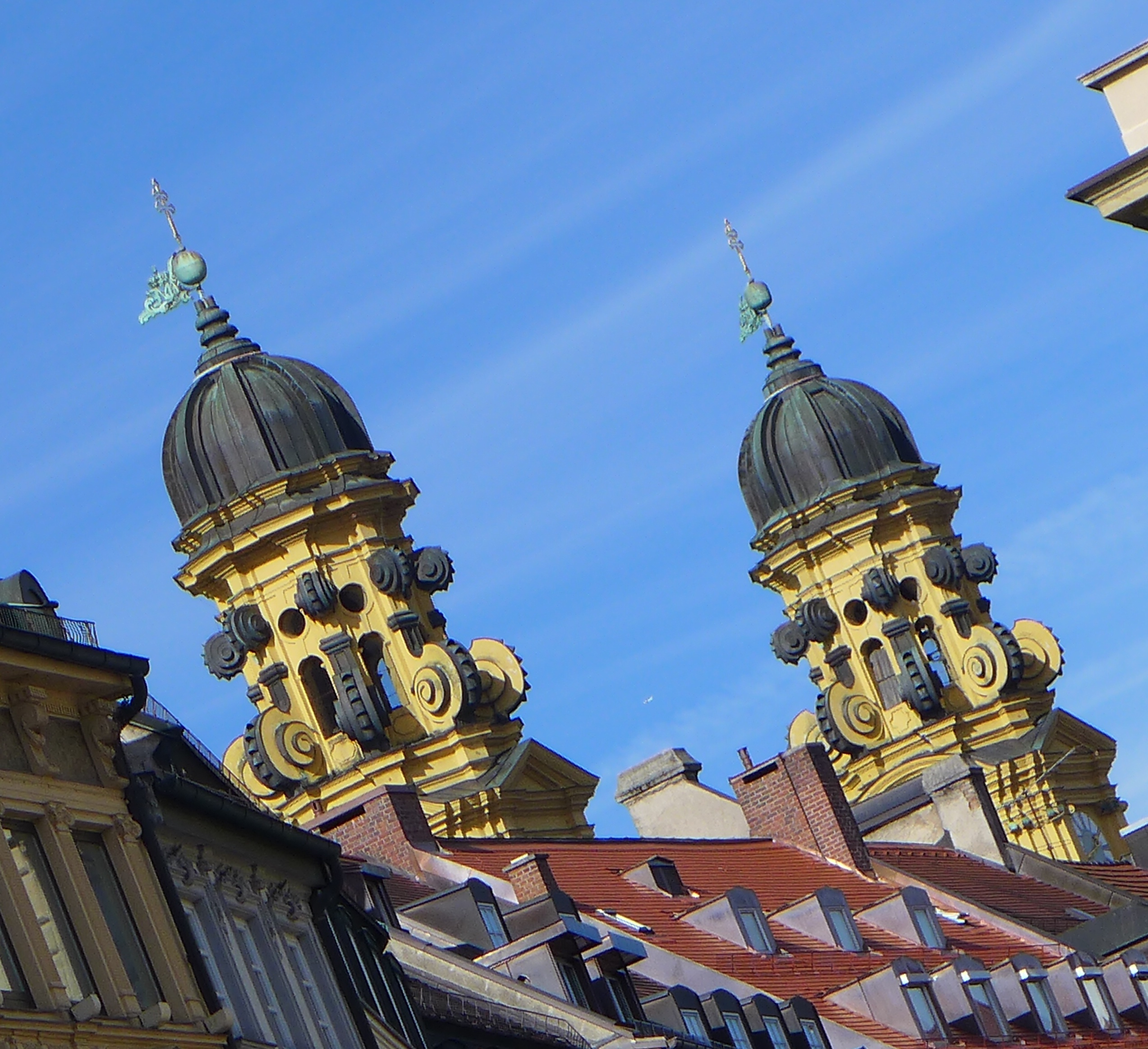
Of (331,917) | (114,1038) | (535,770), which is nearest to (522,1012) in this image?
(331,917)

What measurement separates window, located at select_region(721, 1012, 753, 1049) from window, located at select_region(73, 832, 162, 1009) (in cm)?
1515

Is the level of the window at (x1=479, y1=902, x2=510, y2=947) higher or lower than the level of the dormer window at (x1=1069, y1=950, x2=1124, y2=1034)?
higher

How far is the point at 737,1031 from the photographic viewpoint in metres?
36.4

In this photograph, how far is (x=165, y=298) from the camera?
245 feet

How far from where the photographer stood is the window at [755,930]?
135ft

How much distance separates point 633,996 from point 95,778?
561 inches

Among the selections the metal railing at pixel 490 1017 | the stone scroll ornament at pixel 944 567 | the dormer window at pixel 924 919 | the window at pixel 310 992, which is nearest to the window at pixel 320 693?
the stone scroll ornament at pixel 944 567

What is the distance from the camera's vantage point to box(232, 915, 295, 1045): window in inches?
945

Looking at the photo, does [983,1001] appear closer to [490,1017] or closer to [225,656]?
[490,1017]

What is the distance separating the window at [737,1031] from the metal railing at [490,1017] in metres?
3.72

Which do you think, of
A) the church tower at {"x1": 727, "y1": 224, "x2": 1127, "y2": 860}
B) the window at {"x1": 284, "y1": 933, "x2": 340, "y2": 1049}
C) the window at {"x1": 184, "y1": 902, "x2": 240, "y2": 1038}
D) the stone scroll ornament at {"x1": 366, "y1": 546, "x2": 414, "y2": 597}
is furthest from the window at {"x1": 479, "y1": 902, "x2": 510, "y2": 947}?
the church tower at {"x1": 727, "y1": 224, "x2": 1127, "y2": 860}

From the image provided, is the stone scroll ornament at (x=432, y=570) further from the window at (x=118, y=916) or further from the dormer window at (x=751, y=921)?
the window at (x=118, y=916)

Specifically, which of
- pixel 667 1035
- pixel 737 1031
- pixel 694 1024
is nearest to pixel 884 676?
pixel 737 1031

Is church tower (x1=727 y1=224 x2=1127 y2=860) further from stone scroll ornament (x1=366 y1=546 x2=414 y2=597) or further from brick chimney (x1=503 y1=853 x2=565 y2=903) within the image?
brick chimney (x1=503 y1=853 x2=565 y2=903)
